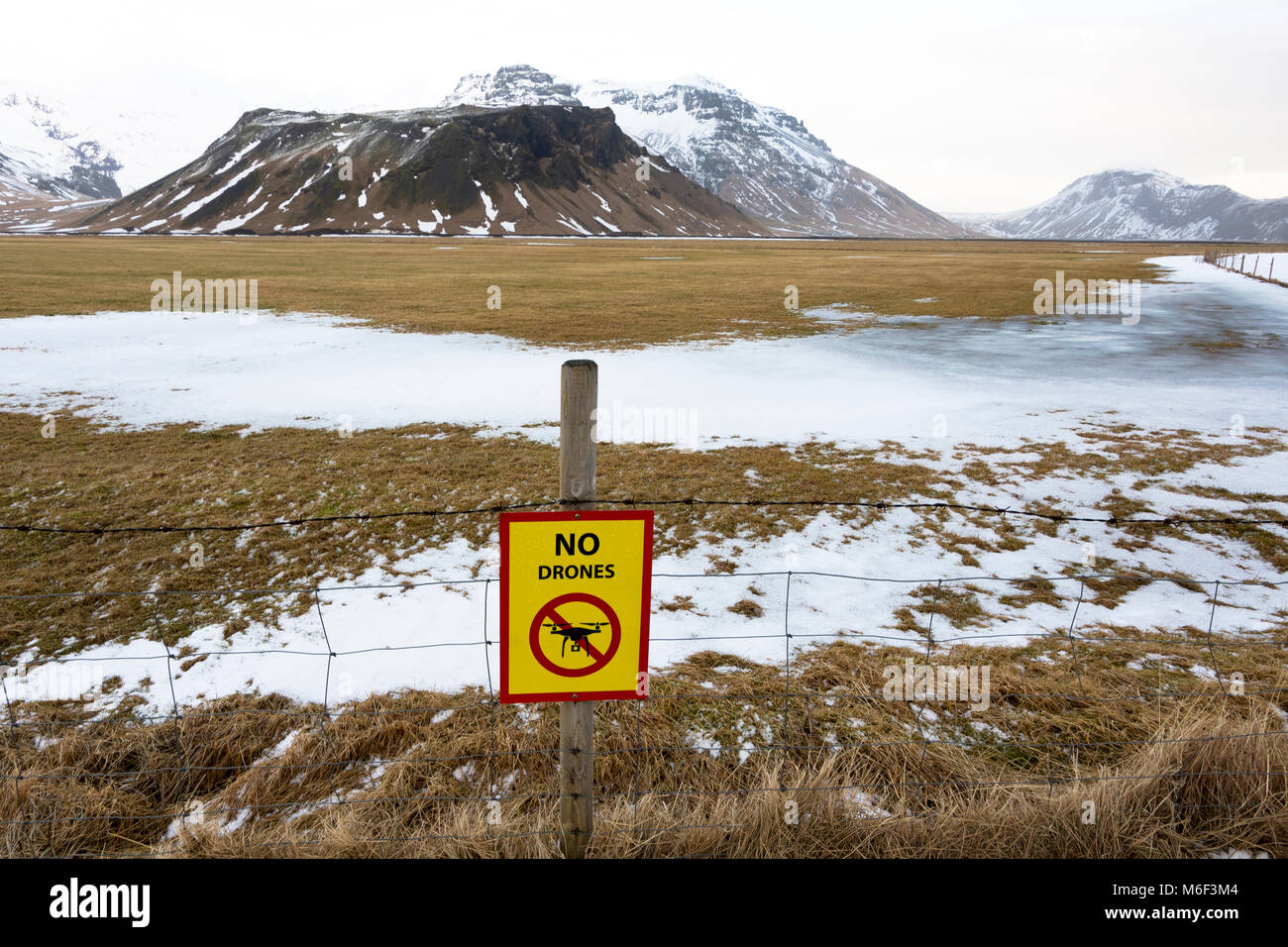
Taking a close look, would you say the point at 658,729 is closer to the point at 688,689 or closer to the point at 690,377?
the point at 688,689

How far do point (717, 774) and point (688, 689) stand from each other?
117 cm

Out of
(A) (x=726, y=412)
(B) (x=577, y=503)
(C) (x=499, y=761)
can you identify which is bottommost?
(C) (x=499, y=761)

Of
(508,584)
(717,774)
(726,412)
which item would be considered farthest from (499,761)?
(726,412)

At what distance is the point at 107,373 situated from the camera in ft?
61.8

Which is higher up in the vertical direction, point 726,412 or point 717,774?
point 726,412

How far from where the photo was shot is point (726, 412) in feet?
52.3

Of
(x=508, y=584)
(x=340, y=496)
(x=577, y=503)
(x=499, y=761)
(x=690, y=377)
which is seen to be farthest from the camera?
(x=690, y=377)

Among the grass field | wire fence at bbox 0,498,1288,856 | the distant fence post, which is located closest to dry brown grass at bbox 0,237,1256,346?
the grass field

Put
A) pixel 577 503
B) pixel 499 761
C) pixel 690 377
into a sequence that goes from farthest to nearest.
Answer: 1. pixel 690 377
2. pixel 499 761
3. pixel 577 503

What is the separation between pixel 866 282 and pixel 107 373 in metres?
45.6

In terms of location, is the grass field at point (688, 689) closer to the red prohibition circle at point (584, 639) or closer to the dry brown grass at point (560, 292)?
the red prohibition circle at point (584, 639)

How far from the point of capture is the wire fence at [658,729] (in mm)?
4055
